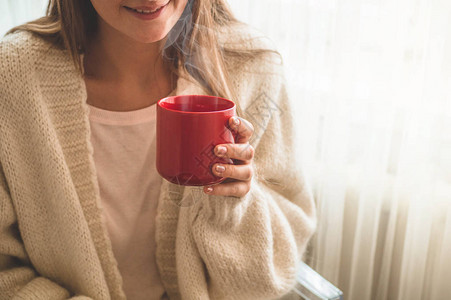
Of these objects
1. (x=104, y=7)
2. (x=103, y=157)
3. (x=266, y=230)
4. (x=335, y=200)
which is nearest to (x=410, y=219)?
(x=335, y=200)

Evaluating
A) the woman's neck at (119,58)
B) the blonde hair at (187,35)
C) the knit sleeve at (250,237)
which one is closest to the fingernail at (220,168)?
the knit sleeve at (250,237)

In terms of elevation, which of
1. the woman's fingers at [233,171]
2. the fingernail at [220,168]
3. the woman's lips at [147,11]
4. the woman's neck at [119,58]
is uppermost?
the woman's lips at [147,11]

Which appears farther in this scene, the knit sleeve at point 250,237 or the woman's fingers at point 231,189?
the knit sleeve at point 250,237

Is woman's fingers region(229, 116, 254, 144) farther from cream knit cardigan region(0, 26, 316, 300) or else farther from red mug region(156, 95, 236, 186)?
cream knit cardigan region(0, 26, 316, 300)

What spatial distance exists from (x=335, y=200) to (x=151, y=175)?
0.79 meters

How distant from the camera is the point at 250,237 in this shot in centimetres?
107

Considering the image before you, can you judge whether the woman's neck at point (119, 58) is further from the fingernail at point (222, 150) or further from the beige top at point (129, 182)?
the fingernail at point (222, 150)

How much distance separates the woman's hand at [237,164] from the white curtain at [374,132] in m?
0.40

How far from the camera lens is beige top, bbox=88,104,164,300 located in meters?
1.10

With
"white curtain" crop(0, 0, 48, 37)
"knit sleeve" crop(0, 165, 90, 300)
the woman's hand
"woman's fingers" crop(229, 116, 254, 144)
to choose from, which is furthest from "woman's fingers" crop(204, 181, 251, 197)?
"white curtain" crop(0, 0, 48, 37)

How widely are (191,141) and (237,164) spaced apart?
0.53 ft

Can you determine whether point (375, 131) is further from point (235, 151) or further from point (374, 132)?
point (235, 151)

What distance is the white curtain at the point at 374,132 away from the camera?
1.32 m

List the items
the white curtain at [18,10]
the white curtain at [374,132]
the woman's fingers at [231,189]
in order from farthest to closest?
1. the white curtain at [18,10]
2. the white curtain at [374,132]
3. the woman's fingers at [231,189]
